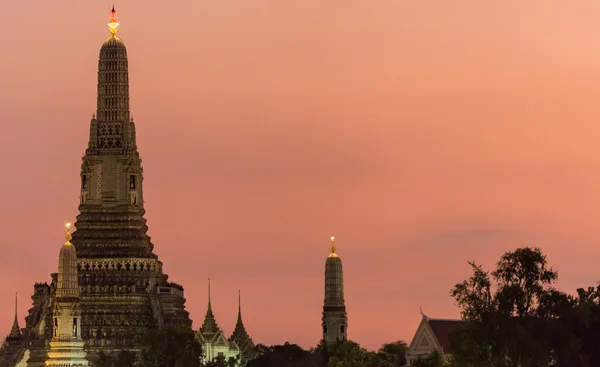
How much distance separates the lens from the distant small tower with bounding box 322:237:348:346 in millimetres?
190125

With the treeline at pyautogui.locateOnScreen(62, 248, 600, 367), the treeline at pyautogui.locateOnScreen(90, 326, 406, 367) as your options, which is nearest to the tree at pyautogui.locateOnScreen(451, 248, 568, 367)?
the treeline at pyautogui.locateOnScreen(62, 248, 600, 367)

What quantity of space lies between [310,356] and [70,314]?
1863 centimetres

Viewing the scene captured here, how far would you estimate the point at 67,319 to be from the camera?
188750 millimetres

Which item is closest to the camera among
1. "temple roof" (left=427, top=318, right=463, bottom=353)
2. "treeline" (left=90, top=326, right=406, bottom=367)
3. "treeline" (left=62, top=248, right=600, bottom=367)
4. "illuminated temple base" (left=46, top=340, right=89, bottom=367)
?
"treeline" (left=62, top=248, right=600, bottom=367)

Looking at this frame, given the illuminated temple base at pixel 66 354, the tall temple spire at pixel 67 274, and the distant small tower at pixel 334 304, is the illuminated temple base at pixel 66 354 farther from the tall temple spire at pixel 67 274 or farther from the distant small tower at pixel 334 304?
the distant small tower at pixel 334 304

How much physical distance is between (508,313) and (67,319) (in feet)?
197

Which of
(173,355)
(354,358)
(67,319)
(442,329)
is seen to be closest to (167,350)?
(173,355)

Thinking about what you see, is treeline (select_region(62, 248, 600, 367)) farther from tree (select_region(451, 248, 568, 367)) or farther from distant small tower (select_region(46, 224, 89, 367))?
distant small tower (select_region(46, 224, 89, 367))

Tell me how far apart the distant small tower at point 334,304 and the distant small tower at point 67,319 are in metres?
18.6

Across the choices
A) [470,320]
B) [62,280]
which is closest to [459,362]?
[470,320]

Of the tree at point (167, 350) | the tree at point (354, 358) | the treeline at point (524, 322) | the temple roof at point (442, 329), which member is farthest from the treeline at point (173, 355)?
the treeline at point (524, 322)

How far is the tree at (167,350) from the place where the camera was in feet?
596

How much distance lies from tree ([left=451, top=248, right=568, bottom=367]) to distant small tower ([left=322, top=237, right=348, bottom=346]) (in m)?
50.4

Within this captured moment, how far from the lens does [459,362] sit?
5379 inches
